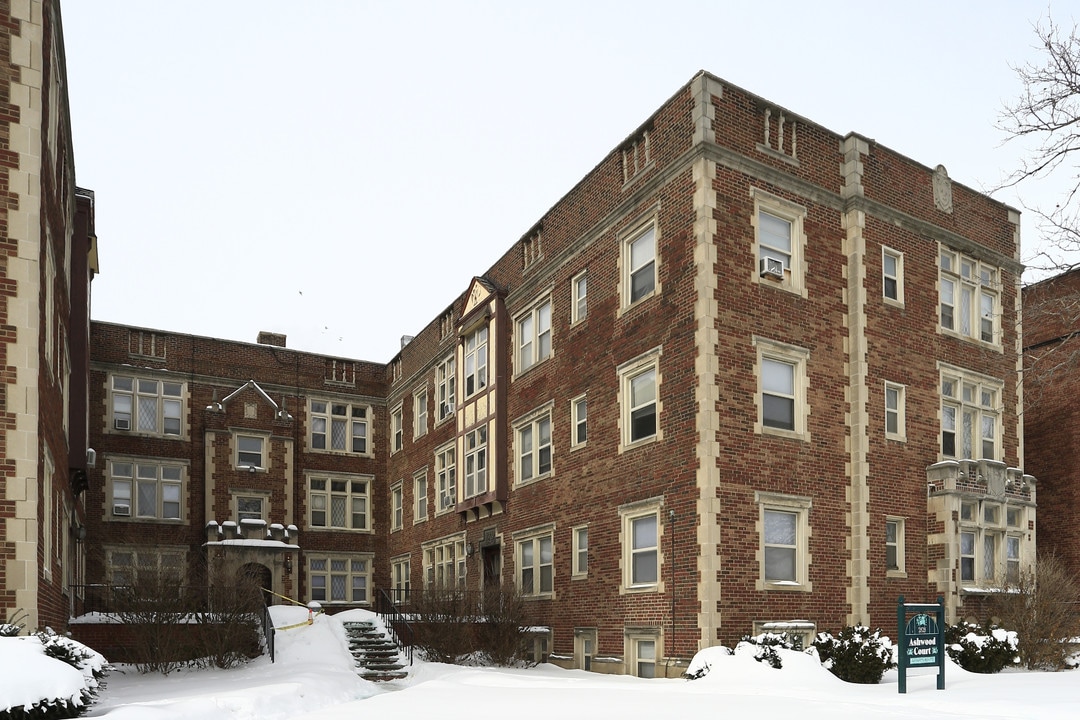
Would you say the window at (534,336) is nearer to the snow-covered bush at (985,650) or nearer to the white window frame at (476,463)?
the white window frame at (476,463)

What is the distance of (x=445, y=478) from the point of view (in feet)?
106

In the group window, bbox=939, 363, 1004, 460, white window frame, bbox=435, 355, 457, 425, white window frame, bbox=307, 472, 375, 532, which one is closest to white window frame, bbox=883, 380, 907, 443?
window, bbox=939, 363, 1004, 460

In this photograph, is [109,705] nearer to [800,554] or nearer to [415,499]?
[800,554]

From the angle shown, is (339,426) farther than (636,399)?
Yes

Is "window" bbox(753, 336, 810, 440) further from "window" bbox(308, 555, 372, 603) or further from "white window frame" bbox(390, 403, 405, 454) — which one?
"window" bbox(308, 555, 372, 603)

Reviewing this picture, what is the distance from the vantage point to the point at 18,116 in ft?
45.8

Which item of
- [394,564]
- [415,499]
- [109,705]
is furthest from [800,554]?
[394,564]

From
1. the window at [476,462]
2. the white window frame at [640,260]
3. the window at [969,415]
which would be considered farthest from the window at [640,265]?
the window at [476,462]

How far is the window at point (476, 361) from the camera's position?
29219 mm

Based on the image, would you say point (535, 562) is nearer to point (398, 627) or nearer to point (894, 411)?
point (398, 627)

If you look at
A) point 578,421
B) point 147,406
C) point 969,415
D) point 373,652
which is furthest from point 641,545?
point 147,406

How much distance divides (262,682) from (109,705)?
419 cm

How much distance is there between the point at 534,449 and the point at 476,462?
4004mm

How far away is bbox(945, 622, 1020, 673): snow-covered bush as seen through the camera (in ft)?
59.0
